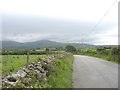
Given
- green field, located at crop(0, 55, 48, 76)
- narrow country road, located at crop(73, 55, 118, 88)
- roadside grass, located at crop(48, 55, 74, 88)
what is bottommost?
narrow country road, located at crop(73, 55, 118, 88)

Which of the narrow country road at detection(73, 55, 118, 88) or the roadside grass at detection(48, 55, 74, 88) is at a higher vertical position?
the roadside grass at detection(48, 55, 74, 88)

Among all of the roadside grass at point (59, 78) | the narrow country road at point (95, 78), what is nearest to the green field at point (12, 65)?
the roadside grass at point (59, 78)

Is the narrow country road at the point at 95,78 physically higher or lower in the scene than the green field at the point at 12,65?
lower

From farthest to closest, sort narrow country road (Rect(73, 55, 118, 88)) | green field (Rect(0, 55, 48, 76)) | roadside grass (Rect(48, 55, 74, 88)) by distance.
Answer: green field (Rect(0, 55, 48, 76))
narrow country road (Rect(73, 55, 118, 88))
roadside grass (Rect(48, 55, 74, 88))

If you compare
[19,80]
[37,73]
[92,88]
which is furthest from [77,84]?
[19,80]

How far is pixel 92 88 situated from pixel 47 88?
3.32 meters

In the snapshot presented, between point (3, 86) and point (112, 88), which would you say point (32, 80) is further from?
point (112, 88)

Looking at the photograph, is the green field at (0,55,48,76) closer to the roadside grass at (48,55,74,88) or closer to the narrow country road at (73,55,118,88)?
the roadside grass at (48,55,74,88)

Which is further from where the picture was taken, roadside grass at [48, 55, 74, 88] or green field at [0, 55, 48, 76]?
green field at [0, 55, 48, 76]

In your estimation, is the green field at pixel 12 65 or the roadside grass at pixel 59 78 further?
the green field at pixel 12 65

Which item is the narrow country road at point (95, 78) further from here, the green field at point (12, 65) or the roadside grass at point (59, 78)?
the green field at point (12, 65)

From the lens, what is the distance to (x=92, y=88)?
13.0 m

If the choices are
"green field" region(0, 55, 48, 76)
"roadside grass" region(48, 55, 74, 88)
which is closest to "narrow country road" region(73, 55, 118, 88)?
"roadside grass" region(48, 55, 74, 88)

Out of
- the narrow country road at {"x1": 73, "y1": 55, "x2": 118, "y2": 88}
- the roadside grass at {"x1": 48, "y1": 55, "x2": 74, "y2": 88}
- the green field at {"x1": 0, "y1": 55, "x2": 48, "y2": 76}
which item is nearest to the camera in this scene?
the roadside grass at {"x1": 48, "y1": 55, "x2": 74, "y2": 88}
